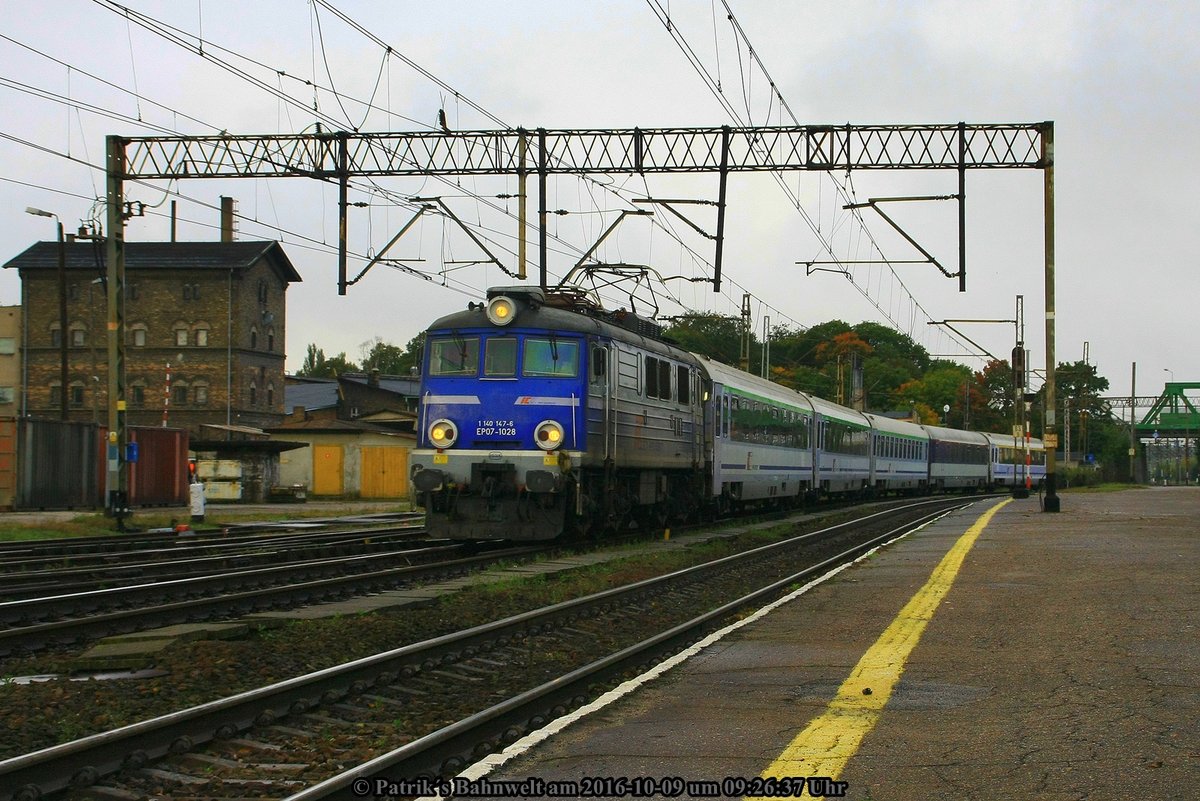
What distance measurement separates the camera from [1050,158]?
26.2m

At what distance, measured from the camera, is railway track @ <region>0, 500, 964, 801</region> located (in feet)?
20.6

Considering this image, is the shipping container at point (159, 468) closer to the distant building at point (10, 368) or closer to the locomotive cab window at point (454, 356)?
the locomotive cab window at point (454, 356)

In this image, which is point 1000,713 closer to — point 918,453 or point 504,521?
point 504,521

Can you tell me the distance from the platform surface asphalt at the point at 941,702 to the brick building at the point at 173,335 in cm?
5636

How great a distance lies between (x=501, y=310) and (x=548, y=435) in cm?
213

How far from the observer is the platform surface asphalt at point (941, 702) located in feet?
20.1

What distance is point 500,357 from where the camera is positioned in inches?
759

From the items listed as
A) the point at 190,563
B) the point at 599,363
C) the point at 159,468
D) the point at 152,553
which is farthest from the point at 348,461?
the point at 190,563

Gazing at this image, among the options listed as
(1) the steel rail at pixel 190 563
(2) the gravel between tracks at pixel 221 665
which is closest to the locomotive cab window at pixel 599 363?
(1) the steel rail at pixel 190 563

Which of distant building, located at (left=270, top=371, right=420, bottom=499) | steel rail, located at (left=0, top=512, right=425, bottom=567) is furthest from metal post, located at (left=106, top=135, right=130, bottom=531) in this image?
distant building, located at (left=270, top=371, right=420, bottom=499)

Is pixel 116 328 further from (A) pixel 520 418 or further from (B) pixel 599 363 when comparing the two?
(B) pixel 599 363

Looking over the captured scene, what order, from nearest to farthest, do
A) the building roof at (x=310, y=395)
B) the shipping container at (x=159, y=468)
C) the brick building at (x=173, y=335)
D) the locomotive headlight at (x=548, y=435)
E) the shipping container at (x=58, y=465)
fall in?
1. the locomotive headlight at (x=548, y=435)
2. the shipping container at (x=58, y=465)
3. the shipping container at (x=159, y=468)
4. the brick building at (x=173, y=335)
5. the building roof at (x=310, y=395)

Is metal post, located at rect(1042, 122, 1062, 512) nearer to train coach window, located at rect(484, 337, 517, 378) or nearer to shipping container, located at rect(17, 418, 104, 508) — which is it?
train coach window, located at rect(484, 337, 517, 378)

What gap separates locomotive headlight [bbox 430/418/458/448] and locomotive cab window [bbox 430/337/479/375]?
0.83m
